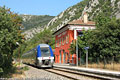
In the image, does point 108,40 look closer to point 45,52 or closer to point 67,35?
point 45,52

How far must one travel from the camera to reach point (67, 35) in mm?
42469

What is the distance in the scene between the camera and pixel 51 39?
8088cm

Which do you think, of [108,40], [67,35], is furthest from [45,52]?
[67,35]

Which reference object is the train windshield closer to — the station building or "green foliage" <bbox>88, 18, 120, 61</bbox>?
"green foliage" <bbox>88, 18, 120, 61</bbox>

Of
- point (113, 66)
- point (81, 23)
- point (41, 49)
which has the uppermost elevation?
point (81, 23)

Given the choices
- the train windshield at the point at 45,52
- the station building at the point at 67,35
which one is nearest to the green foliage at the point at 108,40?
the train windshield at the point at 45,52

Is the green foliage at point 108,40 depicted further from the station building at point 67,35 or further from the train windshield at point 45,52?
the station building at point 67,35

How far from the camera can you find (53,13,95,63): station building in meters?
41.2

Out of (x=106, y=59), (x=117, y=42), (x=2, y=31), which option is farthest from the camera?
(x=117, y=42)

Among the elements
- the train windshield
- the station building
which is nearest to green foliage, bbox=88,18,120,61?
the train windshield

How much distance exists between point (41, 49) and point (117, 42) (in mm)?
9543

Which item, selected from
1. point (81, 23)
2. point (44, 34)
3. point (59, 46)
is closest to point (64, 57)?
point (59, 46)

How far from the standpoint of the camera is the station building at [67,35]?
41188mm

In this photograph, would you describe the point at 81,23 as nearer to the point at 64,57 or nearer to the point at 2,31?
the point at 64,57
